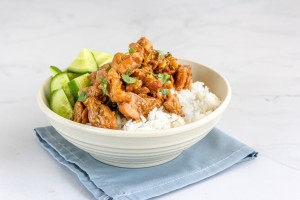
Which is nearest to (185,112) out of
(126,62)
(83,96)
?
(126,62)

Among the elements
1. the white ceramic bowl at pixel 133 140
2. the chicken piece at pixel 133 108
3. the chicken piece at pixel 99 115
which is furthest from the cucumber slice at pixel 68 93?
the chicken piece at pixel 133 108

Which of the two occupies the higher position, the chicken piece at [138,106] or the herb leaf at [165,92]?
the herb leaf at [165,92]

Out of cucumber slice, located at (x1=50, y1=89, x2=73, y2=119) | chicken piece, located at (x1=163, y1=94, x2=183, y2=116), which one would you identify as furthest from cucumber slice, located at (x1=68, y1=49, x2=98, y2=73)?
chicken piece, located at (x1=163, y1=94, x2=183, y2=116)

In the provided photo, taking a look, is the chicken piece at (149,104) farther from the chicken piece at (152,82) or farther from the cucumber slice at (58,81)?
the cucumber slice at (58,81)

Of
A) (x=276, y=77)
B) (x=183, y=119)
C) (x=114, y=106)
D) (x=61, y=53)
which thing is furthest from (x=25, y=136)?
(x=276, y=77)

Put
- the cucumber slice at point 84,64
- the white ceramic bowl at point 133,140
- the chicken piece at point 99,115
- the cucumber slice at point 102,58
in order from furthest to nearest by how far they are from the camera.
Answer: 1. the cucumber slice at point 102,58
2. the cucumber slice at point 84,64
3. the chicken piece at point 99,115
4. the white ceramic bowl at point 133,140

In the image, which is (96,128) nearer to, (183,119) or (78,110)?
(78,110)

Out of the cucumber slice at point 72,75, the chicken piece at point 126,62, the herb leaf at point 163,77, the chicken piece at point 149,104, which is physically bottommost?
the cucumber slice at point 72,75

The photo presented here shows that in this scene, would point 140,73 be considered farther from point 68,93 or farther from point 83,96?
point 68,93
